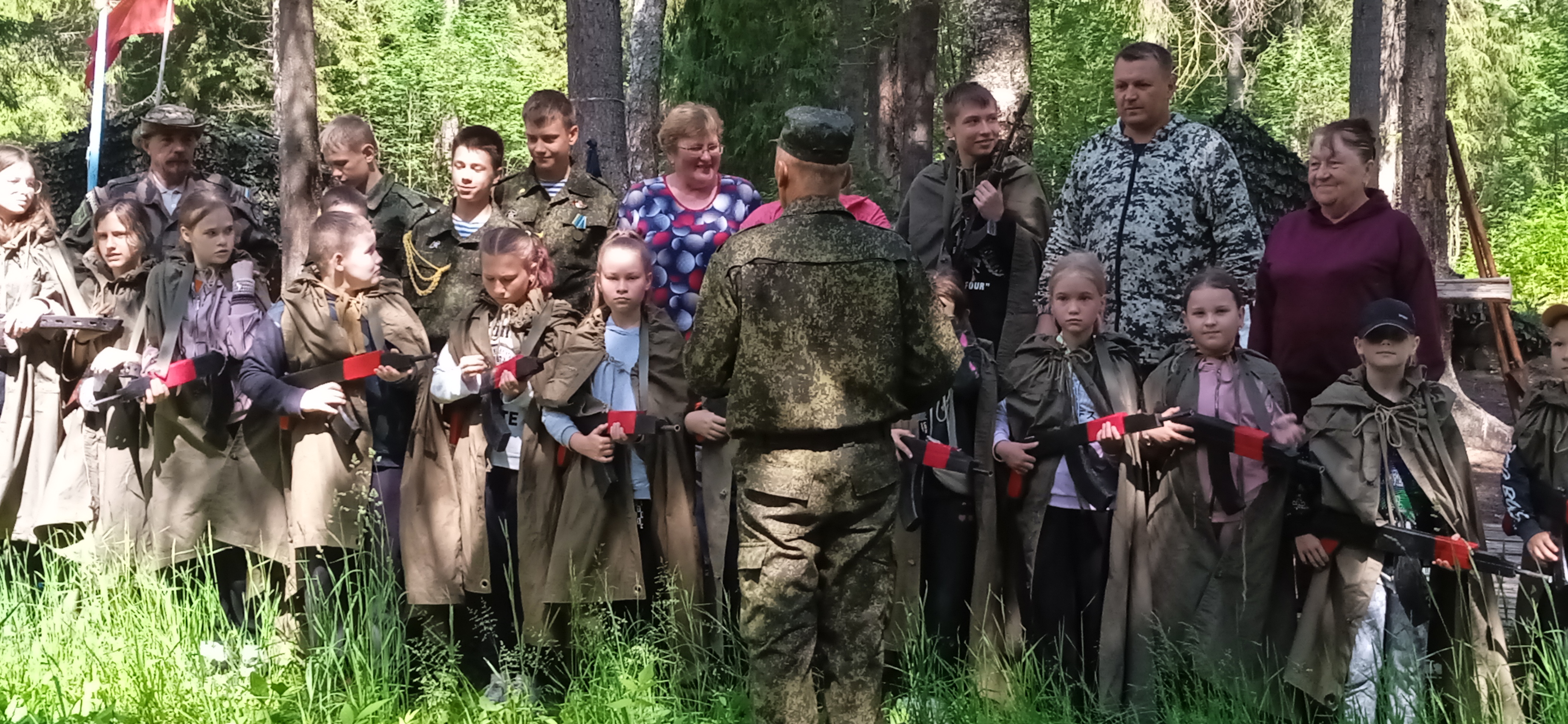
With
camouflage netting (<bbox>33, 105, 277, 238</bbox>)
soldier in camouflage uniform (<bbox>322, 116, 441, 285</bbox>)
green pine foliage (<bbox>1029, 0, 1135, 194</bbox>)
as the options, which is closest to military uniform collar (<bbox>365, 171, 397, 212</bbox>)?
soldier in camouflage uniform (<bbox>322, 116, 441, 285</bbox>)

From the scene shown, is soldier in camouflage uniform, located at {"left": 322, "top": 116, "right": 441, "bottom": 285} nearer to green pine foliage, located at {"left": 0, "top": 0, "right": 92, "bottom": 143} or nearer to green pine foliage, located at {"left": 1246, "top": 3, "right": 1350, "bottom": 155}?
green pine foliage, located at {"left": 1246, "top": 3, "right": 1350, "bottom": 155}

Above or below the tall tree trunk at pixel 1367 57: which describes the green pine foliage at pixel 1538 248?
below

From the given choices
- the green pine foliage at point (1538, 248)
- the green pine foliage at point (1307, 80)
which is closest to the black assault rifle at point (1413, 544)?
the green pine foliage at point (1307, 80)

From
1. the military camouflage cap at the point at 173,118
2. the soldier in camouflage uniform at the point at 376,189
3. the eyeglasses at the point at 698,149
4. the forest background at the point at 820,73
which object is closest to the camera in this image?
the eyeglasses at the point at 698,149

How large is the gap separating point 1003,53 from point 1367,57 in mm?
5502

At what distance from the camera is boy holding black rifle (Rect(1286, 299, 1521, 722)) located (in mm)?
4113

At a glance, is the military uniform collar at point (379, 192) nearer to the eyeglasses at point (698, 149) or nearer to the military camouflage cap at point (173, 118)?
the military camouflage cap at point (173, 118)

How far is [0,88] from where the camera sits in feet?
80.9

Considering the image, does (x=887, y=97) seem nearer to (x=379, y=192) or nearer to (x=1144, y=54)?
(x=379, y=192)

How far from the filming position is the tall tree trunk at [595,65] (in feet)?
28.4

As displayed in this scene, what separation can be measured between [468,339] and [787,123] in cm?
152

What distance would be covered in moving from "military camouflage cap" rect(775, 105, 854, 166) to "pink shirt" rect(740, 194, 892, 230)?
0.80 metres

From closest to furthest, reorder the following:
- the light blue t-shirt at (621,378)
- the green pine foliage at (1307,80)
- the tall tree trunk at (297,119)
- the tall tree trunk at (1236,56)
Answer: the light blue t-shirt at (621,378) → the tall tree trunk at (297,119) → the tall tree trunk at (1236,56) → the green pine foliage at (1307,80)

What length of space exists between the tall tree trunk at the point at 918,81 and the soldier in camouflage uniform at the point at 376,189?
10.6m
